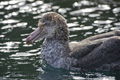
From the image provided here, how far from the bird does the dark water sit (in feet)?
0.65

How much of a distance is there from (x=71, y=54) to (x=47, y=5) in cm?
557

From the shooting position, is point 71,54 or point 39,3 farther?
point 39,3

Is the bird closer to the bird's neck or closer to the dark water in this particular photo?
the bird's neck

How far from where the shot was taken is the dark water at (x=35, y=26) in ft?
37.9

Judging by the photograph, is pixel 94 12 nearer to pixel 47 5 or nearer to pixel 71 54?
pixel 47 5

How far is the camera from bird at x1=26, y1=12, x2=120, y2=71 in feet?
37.7

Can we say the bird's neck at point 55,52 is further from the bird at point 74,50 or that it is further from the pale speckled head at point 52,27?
the pale speckled head at point 52,27

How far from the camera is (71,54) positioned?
11656mm

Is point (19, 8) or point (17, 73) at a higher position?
point (19, 8)

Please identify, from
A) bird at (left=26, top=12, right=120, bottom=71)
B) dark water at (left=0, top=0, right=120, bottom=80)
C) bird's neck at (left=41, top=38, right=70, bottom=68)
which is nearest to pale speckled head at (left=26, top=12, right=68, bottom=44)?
bird at (left=26, top=12, right=120, bottom=71)

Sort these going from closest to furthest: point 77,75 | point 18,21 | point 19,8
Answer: point 77,75, point 18,21, point 19,8

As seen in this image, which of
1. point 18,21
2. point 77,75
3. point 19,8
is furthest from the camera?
point 19,8

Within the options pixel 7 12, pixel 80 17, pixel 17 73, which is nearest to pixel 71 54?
pixel 17 73

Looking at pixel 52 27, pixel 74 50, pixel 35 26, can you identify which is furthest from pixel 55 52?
pixel 35 26
